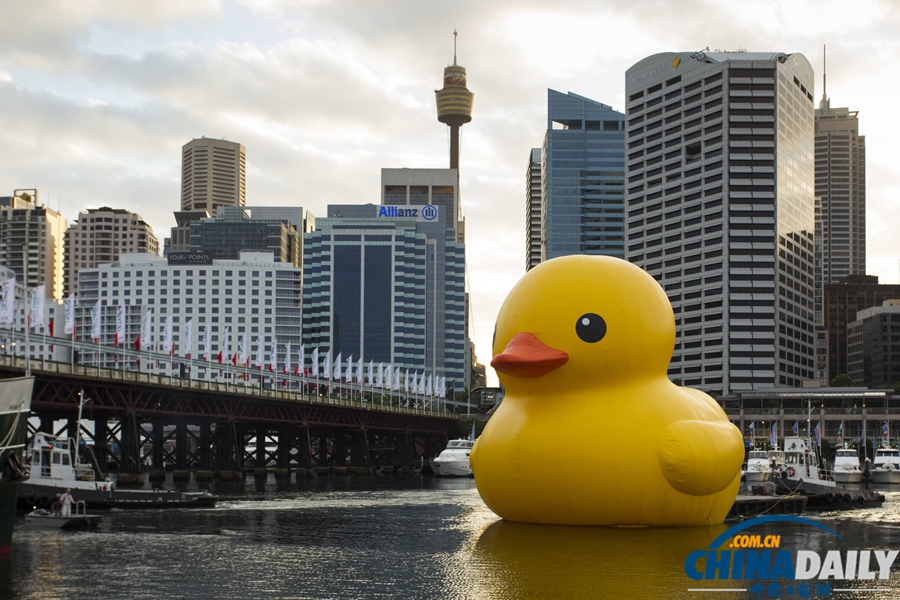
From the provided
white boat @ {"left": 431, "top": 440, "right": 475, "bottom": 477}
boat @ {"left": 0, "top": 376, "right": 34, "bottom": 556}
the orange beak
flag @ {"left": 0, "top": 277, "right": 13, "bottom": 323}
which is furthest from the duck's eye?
white boat @ {"left": 431, "top": 440, "right": 475, "bottom": 477}

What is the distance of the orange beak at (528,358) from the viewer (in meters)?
30.3

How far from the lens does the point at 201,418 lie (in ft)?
299

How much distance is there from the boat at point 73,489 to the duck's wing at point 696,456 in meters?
28.7

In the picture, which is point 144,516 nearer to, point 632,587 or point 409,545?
point 409,545

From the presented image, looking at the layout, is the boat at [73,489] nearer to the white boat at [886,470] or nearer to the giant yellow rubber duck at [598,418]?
the giant yellow rubber duck at [598,418]

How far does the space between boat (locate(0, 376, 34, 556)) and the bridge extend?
29420 mm

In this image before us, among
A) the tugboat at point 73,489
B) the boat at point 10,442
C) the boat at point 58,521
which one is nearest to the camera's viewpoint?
the boat at point 10,442

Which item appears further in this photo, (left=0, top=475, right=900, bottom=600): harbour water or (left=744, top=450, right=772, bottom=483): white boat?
(left=744, top=450, right=772, bottom=483): white boat

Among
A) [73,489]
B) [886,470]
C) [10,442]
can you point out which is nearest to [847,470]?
[886,470]

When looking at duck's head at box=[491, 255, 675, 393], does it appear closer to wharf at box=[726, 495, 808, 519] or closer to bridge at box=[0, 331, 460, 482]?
wharf at box=[726, 495, 808, 519]

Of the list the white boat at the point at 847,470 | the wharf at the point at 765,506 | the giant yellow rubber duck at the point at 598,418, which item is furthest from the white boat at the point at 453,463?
the giant yellow rubber duck at the point at 598,418

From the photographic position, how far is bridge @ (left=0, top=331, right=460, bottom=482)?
7281 centimetres

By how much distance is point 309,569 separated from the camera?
90.6 feet

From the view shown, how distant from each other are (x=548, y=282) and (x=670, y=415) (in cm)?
547
